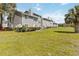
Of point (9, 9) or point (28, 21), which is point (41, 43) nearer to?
point (28, 21)

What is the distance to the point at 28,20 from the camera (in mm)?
1904

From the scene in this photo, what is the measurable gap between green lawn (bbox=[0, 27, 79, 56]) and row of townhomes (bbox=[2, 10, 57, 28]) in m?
0.06

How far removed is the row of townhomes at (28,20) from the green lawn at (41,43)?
0.06m

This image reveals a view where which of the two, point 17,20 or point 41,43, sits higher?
point 17,20

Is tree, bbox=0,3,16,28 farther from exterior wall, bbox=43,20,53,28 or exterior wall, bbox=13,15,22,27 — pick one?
exterior wall, bbox=43,20,53,28

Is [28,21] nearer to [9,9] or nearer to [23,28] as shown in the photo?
[23,28]

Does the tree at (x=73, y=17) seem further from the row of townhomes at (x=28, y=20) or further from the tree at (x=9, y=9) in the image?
the tree at (x=9, y=9)

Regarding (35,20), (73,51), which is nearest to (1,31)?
(35,20)

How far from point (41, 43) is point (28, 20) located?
24cm

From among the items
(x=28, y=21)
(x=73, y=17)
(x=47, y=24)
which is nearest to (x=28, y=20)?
(x=28, y=21)

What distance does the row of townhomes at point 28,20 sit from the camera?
1.89 m

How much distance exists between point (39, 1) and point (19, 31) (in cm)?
33

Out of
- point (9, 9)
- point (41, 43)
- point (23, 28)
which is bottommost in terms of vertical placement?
point (41, 43)

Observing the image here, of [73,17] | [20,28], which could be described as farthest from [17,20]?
[73,17]
